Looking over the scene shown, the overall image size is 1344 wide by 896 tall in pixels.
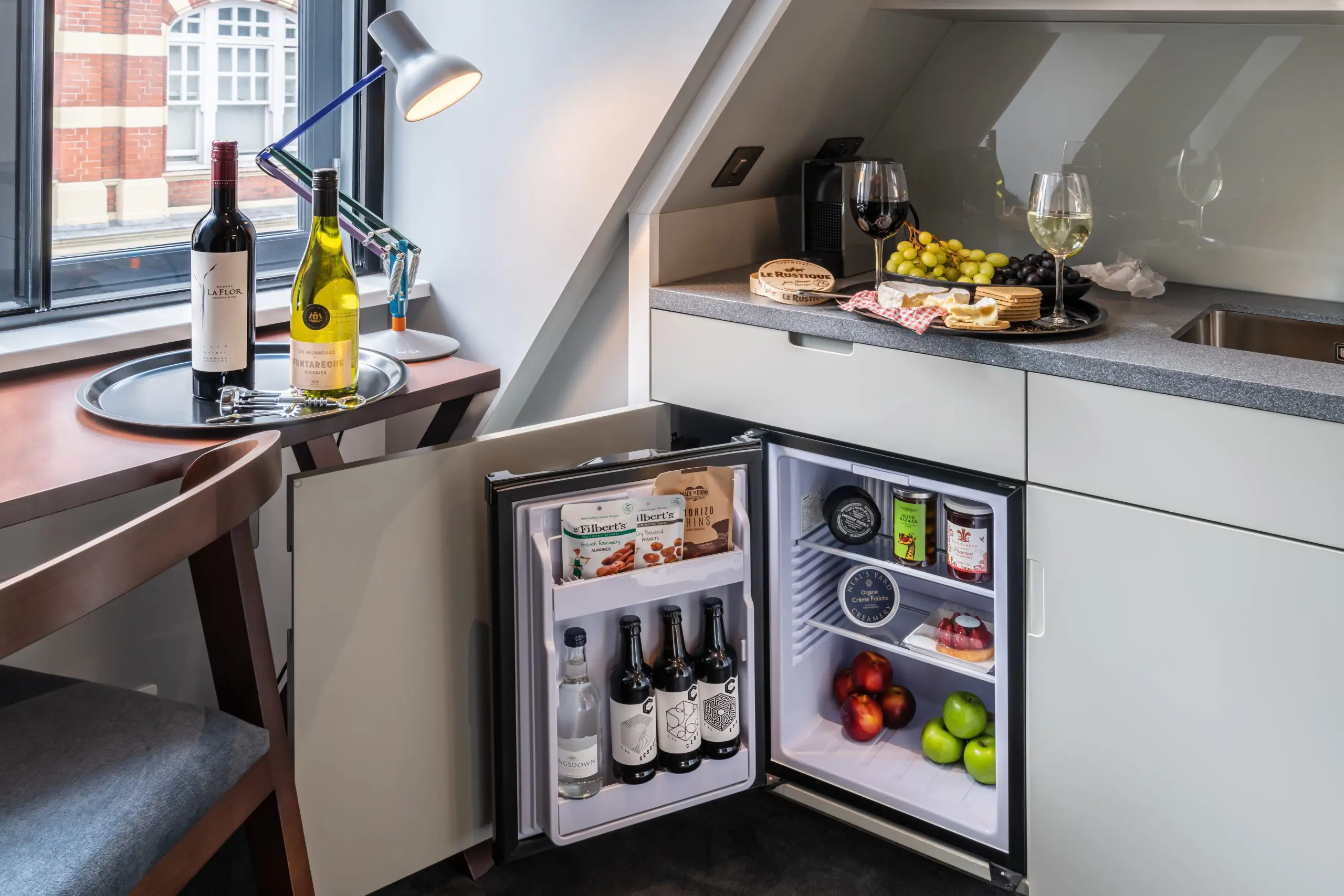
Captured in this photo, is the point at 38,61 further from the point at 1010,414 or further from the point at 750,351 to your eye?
the point at 1010,414

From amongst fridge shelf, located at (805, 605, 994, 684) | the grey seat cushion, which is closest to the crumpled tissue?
fridge shelf, located at (805, 605, 994, 684)

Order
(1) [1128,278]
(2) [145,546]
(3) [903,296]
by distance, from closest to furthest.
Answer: (2) [145,546] → (3) [903,296] → (1) [1128,278]

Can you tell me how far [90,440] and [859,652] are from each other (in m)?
1.43

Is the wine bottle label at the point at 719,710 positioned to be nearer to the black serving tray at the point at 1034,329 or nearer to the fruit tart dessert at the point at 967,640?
the fruit tart dessert at the point at 967,640

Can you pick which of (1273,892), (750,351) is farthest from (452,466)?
(1273,892)

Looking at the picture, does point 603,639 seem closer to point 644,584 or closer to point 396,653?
point 644,584

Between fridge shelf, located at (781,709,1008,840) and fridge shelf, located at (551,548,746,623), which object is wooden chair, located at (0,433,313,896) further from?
fridge shelf, located at (781,709,1008,840)

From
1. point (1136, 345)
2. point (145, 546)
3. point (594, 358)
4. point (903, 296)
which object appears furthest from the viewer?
point (594, 358)

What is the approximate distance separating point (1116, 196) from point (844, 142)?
0.51 metres

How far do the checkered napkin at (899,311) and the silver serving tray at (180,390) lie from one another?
695mm

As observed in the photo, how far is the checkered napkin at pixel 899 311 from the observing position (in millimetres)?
1574

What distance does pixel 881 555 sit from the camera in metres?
1.96

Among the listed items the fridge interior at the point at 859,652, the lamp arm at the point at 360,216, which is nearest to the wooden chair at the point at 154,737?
the lamp arm at the point at 360,216

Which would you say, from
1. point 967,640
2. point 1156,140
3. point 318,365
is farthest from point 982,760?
point 318,365
